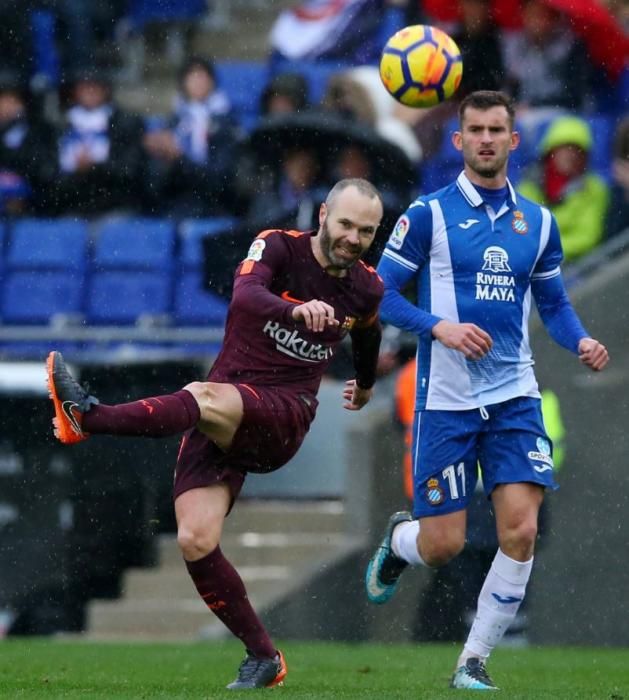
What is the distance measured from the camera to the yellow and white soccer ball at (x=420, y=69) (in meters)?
9.55

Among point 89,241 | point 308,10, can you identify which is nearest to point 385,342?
point 89,241

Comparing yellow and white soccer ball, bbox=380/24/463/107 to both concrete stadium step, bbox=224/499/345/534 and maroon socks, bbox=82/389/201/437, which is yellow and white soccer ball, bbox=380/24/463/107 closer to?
maroon socks, bbox=82/389/201/437

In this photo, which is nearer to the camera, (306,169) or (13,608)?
(13,608)

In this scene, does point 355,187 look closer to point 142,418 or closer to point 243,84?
point 142,418

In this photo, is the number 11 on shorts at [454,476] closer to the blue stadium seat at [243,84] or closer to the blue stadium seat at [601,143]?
the blue stadium seat at [601,143]

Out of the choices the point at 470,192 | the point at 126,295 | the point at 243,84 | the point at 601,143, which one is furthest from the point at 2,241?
the point at 470,192

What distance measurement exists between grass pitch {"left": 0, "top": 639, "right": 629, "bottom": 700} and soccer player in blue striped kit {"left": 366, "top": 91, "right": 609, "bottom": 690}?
1.94 ft

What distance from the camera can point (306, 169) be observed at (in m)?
13.5

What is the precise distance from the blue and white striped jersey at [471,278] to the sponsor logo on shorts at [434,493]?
343mm

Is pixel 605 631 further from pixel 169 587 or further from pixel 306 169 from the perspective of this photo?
pixel 306 169

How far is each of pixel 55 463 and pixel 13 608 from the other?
105cm

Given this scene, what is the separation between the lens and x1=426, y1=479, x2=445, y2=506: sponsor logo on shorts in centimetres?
797

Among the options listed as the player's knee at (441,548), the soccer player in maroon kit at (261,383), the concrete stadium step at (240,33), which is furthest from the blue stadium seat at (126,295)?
the soccer player in maroon kit at (261,383)

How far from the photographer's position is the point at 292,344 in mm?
7633
